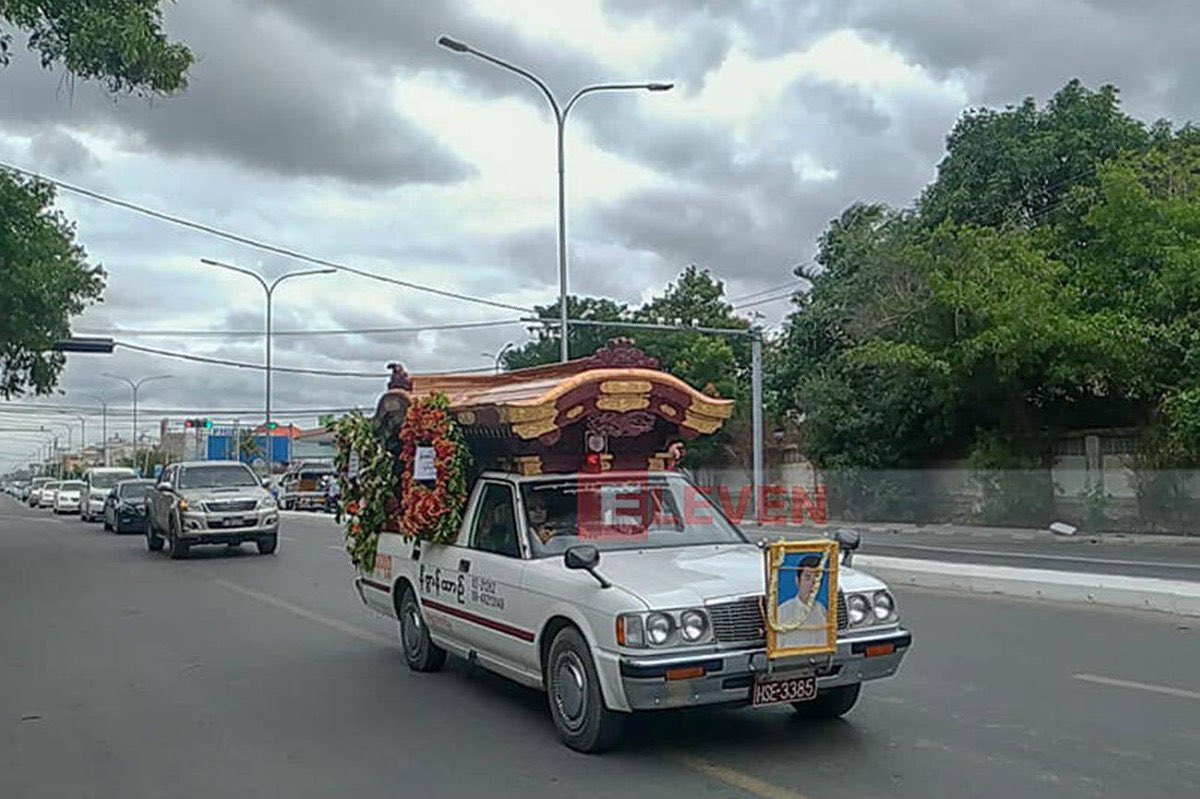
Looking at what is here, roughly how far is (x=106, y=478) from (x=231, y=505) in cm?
1937

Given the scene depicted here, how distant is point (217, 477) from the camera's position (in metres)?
24.3

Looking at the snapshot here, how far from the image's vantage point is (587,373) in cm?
873

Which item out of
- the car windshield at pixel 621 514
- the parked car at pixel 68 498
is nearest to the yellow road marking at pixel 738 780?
the car windshield at pixel 621 514

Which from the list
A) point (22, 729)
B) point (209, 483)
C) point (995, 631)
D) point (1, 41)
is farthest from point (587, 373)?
point (209, 483)

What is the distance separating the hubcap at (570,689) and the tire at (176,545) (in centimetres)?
1711

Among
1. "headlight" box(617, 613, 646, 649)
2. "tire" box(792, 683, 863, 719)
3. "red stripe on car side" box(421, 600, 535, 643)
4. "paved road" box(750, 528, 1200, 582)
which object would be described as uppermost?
"headlight" box(617, 613, 646, 649)

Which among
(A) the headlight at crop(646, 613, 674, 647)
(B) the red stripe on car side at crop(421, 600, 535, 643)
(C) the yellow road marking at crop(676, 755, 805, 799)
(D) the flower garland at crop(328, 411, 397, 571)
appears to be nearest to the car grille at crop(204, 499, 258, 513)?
(D) the flower garland at crop(328, 411, 397, 571)

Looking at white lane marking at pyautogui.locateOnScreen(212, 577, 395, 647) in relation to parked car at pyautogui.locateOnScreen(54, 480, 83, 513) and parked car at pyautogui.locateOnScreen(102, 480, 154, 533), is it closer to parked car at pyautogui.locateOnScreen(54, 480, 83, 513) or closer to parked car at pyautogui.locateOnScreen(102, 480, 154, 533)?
parked car at pyautogui.locateOnScreen(102, 480, 154, 533)

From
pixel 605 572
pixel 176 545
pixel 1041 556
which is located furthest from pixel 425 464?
pixel 1041 556

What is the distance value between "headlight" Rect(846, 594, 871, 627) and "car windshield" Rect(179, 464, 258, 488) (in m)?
18.7

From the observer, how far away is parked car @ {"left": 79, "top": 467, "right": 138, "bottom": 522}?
3917 cm

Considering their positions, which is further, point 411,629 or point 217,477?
point 217,477

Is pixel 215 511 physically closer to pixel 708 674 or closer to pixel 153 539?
pixel 153 539

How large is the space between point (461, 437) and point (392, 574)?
1.81 m
